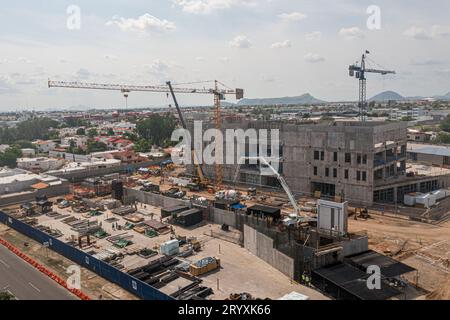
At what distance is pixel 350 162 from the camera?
1964 inches

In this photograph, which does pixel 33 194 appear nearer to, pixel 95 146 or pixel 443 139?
pixel 95 146

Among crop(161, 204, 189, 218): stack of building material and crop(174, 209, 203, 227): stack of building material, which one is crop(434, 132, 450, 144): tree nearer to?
crop(174, 209, 203, 227): stack of building material

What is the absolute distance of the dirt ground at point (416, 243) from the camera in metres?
29.2

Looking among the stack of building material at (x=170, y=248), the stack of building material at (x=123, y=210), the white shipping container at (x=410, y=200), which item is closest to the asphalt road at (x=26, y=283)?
the stack of building material at (x=170, y=248)

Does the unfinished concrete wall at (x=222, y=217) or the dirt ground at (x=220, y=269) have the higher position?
the unfinished concrete wall at (x=222, y=217)

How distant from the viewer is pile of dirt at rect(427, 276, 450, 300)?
25438 millimetres

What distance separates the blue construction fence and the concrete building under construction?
33.4m

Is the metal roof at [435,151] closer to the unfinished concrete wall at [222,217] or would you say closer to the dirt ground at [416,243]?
the dirt ground at [416,243]

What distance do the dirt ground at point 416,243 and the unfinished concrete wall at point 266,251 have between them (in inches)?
374

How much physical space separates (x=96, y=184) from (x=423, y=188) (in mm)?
51077

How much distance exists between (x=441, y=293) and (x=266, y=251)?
13.3 metres

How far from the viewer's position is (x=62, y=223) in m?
46.2
